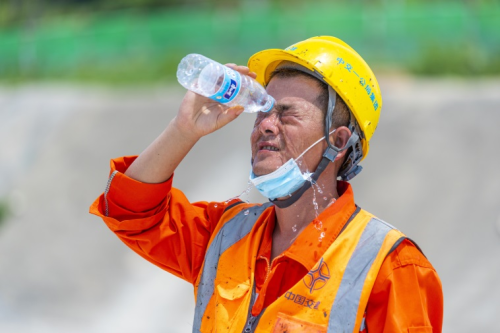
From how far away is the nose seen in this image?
10.4 feet

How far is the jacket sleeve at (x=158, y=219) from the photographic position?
10.7ft

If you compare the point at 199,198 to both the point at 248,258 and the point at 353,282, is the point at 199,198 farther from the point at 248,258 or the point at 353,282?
the point at 353,282

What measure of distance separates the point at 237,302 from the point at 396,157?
925cm

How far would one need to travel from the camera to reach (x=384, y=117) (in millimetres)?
13016

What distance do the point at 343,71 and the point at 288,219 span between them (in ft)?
2.32

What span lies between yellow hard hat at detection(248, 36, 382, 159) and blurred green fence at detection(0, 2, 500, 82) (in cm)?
1324

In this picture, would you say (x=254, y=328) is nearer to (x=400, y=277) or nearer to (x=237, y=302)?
(x=237, y=302)

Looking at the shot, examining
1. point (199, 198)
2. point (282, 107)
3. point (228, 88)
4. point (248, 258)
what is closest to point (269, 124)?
point (282, 107)

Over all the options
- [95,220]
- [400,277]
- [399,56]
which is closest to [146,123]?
[95,220]

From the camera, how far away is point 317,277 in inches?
114

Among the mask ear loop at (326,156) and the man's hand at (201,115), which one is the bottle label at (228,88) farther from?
the mask ear loop at (326,156)

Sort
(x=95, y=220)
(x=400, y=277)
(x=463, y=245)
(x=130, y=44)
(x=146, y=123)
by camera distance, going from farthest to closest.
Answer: (x=130, y=44) < (x=146, y=123) < (x=95, y=220) < (x=463, y=245) < (x=400, y=277)

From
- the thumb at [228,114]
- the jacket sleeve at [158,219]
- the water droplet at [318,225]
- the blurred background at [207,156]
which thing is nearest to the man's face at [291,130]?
the thumb at [228,114]

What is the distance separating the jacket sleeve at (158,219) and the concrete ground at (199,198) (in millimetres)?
5727
